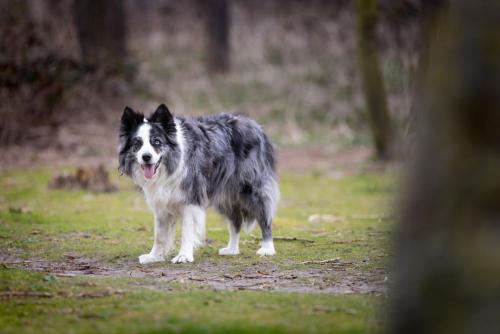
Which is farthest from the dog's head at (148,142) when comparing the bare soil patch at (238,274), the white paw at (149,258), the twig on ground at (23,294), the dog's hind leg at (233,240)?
the twig on ground at (23,294)

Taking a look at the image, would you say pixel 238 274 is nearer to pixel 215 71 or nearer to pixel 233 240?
pixel 233 240

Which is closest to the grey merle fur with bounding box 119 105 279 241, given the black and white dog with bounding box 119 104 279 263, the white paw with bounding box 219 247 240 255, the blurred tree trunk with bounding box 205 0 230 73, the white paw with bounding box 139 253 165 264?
the black and white dog with bounding box 119 104 279 263

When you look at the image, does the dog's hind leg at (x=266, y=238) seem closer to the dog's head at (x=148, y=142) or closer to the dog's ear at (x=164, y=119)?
the dog's head at (x=148, y=142)

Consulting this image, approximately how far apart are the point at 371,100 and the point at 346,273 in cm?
1204

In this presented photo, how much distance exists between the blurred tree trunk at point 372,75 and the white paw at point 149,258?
1153cm

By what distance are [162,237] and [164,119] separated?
1.46 m

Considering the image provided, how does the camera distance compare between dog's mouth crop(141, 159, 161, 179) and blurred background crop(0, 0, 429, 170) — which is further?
blurred background crop(0, 0, 429, 170)

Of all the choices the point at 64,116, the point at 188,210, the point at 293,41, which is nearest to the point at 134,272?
the point at 188,210

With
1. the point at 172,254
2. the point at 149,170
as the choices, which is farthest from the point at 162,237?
the point at 149,170

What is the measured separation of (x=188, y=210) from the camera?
9984 mm

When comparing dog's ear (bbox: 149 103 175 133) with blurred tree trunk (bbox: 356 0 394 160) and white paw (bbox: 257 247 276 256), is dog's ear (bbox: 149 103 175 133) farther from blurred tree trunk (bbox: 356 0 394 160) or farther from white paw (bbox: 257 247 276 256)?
blurred tree trunk (bbox: 356 0 394 160)

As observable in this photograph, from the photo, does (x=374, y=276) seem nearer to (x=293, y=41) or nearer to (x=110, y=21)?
(x=110, y=21)

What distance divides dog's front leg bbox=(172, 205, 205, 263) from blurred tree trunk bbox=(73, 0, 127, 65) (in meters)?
16.6

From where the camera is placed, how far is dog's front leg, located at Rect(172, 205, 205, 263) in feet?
32.7
